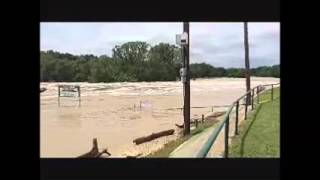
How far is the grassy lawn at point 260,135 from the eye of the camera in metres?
7.47

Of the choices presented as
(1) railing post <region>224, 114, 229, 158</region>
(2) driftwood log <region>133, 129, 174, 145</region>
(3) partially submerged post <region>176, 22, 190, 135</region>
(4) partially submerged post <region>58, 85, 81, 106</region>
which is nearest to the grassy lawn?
(1) railing post <region>224, 114, 229, 158</region>

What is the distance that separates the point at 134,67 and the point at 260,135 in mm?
1905

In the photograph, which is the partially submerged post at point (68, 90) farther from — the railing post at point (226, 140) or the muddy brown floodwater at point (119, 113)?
the railing post at point (226, 140)

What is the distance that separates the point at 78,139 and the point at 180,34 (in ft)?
6.25

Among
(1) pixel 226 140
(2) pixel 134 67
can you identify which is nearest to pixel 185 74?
(2) pixel 134 67

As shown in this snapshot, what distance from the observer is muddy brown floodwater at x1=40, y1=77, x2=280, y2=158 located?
7531 millimetres

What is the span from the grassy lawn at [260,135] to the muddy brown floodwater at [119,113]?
37cm

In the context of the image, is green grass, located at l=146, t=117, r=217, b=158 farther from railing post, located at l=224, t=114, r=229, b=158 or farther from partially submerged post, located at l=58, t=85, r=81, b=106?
partially submerged post, located at l=58, t=85, r=81, b=106

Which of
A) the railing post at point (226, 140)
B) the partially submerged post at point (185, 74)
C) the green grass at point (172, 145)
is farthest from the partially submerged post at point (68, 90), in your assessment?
the railing post at point (226, 140)

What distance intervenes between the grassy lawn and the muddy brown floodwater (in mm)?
366

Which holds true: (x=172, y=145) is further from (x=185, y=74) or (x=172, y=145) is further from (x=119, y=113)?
(x=185, y=74)
